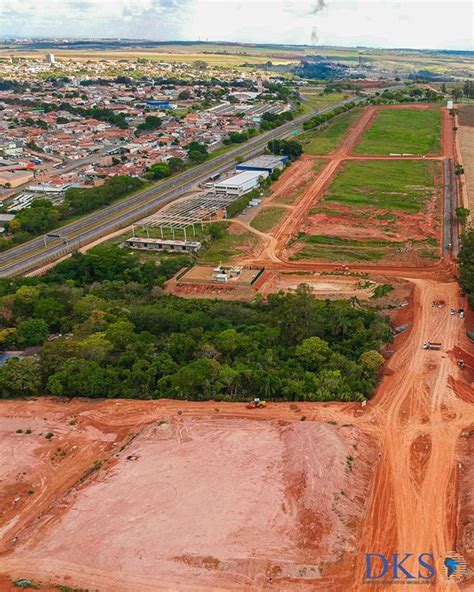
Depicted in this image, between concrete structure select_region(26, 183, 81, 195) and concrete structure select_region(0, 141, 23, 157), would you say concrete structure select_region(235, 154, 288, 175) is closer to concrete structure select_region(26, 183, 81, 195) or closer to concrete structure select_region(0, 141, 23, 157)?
concrete structure select_region(26, 183, 81, 195)

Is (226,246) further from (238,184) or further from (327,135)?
(327,135)

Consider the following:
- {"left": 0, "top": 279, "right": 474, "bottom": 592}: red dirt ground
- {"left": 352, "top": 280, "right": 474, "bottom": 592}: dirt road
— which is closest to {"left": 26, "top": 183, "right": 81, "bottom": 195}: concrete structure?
{"left": 0, "top": 279, "right": 474, "bottom": 592}: red dirt ground

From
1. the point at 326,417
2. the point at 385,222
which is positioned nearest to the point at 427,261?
the point at 385,222

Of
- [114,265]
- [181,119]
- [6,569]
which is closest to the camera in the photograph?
[6,569]

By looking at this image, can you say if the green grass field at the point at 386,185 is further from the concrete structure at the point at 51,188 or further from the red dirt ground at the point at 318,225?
the concrete structure at the point at 51,188

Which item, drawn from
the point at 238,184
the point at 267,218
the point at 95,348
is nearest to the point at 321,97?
the point at 238,184

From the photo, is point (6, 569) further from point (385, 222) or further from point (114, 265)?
point (385, 222)
